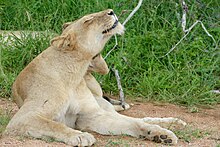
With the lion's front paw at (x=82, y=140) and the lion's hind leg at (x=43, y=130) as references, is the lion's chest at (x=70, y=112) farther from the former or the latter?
the lion's front paw at (x=82, y=140)

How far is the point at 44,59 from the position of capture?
13.5ft

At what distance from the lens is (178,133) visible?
4117mm

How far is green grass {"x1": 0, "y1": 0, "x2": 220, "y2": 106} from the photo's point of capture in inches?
215

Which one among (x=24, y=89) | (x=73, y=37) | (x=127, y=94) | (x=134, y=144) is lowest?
(x=127, y=94)

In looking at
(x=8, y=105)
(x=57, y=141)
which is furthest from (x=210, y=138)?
(x=8, y=105)

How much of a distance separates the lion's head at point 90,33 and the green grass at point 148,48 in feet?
4.25

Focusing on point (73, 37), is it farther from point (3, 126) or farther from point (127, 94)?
point (127, 94)

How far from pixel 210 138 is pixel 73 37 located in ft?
3.66

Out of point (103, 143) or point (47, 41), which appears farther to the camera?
point (47, 41)

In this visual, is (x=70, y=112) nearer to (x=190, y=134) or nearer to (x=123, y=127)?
(x=123, y=127)

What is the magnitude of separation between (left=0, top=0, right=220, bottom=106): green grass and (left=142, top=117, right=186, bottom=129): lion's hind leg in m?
0.74

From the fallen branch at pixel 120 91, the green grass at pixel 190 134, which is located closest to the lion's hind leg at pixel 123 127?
the green grass at pixel 190 134

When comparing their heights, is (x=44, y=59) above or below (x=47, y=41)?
above

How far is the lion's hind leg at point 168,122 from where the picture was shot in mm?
4418
